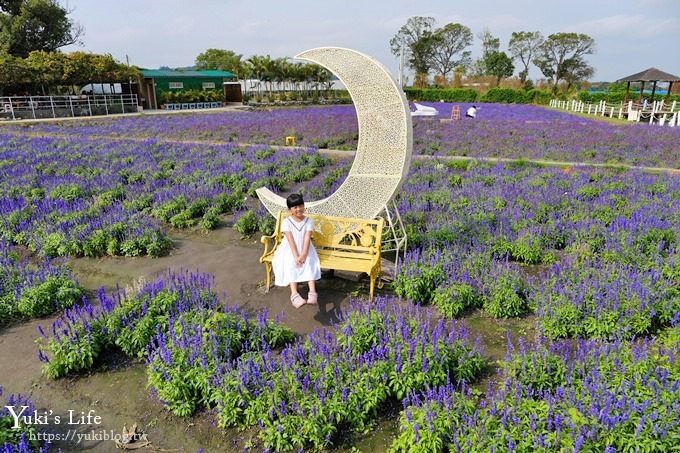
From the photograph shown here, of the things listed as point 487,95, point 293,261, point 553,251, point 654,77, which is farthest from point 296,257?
point 487,95

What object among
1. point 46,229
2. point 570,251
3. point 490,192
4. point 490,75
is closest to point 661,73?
point 490,192

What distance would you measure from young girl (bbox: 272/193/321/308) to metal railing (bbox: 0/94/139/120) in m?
32.5

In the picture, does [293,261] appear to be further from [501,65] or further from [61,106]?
[501,65]

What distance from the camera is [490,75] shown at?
7694 centimetres

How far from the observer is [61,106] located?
32.4m

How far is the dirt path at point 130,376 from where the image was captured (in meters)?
3.28

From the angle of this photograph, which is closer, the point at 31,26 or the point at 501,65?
the point at 31,26

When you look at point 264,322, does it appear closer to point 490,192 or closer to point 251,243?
point 251,243

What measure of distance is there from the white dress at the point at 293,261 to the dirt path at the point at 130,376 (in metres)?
0.34

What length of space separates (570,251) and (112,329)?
17.6 ft

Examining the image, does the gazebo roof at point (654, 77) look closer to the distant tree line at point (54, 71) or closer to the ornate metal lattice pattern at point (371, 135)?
the ornate metal lattice pattern at point (371, 135)

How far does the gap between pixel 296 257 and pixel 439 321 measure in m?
Result: 1.80

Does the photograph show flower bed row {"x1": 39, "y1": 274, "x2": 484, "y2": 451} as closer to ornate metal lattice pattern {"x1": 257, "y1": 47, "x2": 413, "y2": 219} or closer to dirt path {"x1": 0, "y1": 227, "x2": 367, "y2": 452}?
dirt path {"x1": 0, "y1": 227, "x2": 367, "y2": 452}

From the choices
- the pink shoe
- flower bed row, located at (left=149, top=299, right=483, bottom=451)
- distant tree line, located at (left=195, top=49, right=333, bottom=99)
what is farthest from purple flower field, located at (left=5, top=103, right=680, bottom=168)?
distant tree line, located at (left=195, top=49, right=333, bottom=99)
